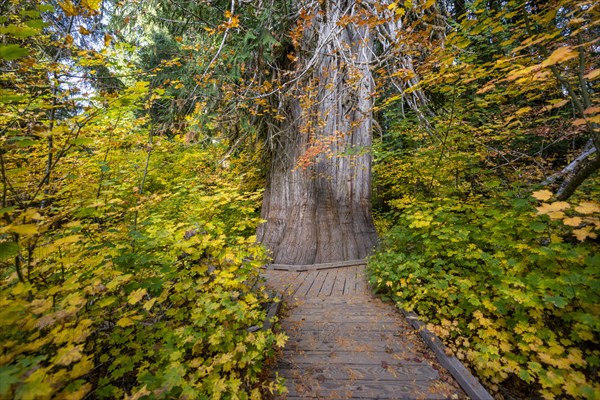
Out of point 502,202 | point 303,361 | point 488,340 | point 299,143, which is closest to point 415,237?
point 502,202

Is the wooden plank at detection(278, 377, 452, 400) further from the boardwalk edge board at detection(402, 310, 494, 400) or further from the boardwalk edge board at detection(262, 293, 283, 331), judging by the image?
the boardwalk edge board at detection(262, 293, 283, 331)

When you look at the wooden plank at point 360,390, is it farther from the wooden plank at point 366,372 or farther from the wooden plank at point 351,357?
the wooden plank at point 351,357

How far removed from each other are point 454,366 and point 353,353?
945 millimetres

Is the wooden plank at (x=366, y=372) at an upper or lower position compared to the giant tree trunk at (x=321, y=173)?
lower

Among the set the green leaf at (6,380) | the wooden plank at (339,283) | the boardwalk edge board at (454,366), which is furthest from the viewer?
the wooden plank at (339,283)

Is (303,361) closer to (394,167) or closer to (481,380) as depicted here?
(481,380)

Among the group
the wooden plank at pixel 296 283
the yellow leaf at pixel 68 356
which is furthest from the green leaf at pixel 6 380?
the wooden plank at pixel 296 283

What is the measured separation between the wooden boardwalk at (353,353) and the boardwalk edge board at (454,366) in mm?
59

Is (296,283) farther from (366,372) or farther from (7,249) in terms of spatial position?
(7,249)

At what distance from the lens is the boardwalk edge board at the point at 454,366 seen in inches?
78.9

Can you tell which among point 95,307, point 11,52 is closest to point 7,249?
point 95,307

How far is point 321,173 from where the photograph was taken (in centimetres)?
538

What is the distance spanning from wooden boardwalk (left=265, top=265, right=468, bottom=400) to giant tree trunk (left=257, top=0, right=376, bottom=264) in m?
1.43

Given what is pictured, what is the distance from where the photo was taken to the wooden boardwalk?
219 centimetres
